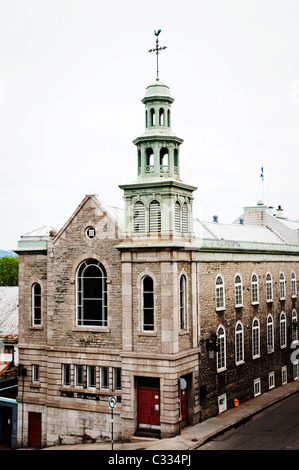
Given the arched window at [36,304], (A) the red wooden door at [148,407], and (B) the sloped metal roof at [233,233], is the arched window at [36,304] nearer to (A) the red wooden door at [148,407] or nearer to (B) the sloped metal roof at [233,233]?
(A) the red wooden door at [148,407]

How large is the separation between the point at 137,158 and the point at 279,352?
67.5ft

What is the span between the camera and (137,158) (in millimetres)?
32750

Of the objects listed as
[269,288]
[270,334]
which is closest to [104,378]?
[270,334]

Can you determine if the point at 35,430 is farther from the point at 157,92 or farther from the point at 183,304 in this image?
the point at 157,92

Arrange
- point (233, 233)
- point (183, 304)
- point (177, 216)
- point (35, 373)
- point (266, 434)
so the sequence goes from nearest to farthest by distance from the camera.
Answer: point (266, 434) → point (183, 304) → point (177, 216) → point (35, 373) → point (233, 233)

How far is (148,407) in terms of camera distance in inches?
1197

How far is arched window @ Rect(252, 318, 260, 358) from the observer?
39938 millimetres

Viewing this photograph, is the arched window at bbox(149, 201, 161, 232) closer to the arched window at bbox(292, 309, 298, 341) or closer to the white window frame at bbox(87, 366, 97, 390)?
the white window frame at bbox(87, 366, 97, 390)

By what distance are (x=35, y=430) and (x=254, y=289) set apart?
17.3 m

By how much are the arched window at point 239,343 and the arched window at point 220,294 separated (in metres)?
2.88

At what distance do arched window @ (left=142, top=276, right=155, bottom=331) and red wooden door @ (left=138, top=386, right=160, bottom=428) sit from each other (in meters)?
3.27

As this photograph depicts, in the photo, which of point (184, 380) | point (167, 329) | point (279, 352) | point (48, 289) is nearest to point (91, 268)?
point (48, 289)

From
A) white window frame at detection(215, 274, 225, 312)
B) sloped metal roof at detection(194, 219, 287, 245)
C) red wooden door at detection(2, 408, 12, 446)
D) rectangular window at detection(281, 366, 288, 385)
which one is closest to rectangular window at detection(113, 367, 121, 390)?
A: white window frame at detection(215, 274, 225, 312)
